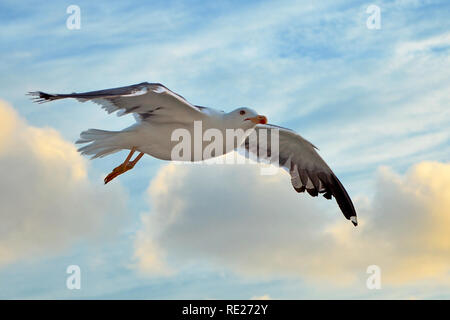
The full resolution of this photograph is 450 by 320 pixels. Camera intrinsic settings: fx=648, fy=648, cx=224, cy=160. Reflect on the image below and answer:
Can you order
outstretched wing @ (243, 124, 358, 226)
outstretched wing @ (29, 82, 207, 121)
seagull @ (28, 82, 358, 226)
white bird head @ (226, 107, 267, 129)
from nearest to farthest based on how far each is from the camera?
1. outstretched wing @ (29, 82, 207, 121)
2. seagull @ (28, 82, 358, 226)
3. white bird head @ (226, 107, 267, 129)
4. outstretched wing @ (243, 124, 358, 226)

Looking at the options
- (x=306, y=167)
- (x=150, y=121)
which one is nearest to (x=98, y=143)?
(x=150, y=121)

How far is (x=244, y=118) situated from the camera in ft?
33.6

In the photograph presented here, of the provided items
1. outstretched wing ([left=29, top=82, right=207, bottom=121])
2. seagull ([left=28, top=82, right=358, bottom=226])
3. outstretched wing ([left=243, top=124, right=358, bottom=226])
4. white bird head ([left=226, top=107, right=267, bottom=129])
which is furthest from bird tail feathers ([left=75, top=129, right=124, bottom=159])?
outstretched wing ([left=243, top=124, right=358, bottom=226])

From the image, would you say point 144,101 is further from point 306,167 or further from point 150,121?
point 306,167

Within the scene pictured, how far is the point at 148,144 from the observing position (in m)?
10.3

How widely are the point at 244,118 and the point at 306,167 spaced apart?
3581 mm

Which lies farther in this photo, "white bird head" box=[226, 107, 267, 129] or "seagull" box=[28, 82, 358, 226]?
"white bird head" box=[226, 107, 267, 129]

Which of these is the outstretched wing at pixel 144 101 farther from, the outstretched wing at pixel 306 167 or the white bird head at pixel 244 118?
the outstretched wing at pixel 306 167

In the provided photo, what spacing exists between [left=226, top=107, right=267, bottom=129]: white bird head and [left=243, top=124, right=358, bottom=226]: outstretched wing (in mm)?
2484

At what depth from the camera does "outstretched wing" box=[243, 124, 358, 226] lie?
12977 mm

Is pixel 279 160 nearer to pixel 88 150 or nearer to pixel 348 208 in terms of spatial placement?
pixel 348 208

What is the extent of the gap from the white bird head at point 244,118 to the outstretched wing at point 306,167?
2484mm

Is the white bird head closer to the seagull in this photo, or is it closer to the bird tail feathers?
the seagull
